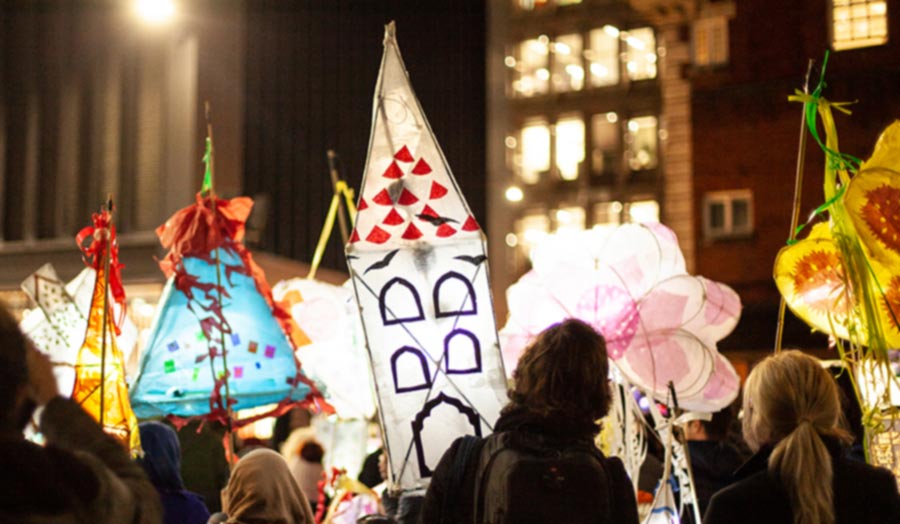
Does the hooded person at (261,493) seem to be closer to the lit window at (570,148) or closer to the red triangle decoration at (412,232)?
the red triangle decoration at (412,232)

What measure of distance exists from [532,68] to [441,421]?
2585cm

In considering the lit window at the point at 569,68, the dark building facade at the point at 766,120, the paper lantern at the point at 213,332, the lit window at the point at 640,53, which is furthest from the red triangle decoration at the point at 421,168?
the lit window at the point at 569,68

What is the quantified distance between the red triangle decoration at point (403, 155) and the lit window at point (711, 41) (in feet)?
55.4

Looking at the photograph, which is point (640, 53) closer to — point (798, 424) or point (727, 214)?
point (727, 214)

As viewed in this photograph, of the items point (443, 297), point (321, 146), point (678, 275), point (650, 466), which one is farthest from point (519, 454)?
point (321, 146)

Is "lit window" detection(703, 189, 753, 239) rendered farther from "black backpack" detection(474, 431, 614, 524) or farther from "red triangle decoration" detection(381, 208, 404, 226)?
"black backpack" detection(474, 431, 614, 524)

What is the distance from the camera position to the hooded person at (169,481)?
4191 millimetres

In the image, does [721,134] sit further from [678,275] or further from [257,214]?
[678,275]

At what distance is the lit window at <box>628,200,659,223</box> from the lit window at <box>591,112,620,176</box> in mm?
1370

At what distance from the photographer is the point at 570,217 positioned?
28.1 meters

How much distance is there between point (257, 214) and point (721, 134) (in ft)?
34.6

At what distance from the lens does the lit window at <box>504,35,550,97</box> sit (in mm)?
29203

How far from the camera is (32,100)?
59.1 feet

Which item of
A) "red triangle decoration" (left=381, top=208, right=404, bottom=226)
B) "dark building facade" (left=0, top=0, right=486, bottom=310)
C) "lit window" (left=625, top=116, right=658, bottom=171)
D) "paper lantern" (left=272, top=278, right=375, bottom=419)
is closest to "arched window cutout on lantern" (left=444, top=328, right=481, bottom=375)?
"red triangle decoration" (left=381, top=208, right=404, bottom=226)
